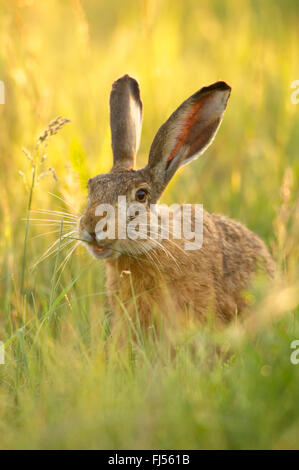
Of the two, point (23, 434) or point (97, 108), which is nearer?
point (23, 434)

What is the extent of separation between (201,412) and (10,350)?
149 cm

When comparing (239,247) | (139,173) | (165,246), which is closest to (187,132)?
(139,173)

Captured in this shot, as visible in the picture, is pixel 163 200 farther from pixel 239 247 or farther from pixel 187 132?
pixel 187 132

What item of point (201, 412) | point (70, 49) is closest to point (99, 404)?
point (201, 412)

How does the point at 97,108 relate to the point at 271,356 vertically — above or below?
above

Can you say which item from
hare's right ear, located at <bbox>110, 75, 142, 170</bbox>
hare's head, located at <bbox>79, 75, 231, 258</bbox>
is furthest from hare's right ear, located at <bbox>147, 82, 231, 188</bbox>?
hare's right ear, located at <bbox>110, 75, 142, 170</bbox>

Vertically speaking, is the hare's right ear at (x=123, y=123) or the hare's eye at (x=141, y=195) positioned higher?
the hare's right ear at (x=123, y=123)

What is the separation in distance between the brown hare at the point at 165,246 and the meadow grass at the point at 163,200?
0.20m

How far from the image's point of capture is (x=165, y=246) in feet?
13.7

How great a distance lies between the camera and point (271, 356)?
2883 mm

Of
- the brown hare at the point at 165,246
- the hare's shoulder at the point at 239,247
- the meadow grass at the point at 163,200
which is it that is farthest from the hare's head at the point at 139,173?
the hare's shoulder at the point at 239,247

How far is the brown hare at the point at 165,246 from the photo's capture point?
3895 millimetres

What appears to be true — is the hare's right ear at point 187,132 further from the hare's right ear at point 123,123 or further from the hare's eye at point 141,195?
the hare's right ear at point 123,123

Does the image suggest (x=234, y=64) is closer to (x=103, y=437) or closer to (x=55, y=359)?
(x=55, y=359)
